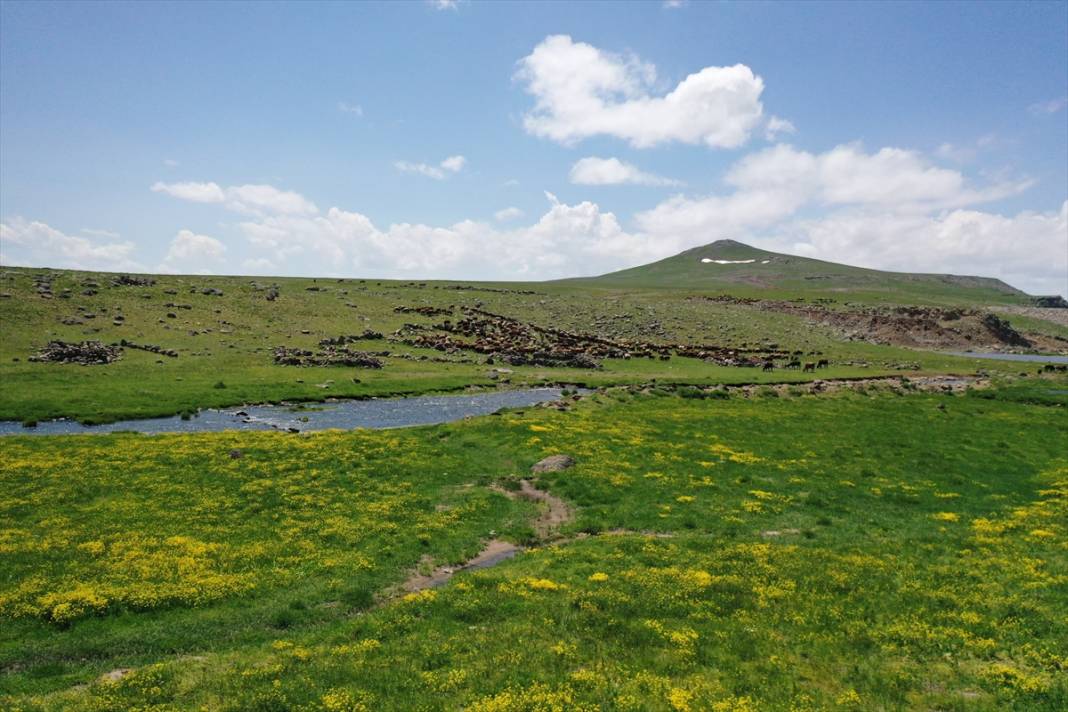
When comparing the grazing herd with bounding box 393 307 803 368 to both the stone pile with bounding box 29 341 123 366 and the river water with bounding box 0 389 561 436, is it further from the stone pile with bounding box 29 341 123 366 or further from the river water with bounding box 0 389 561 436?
the stone pile with bounding box 29 341 123 366

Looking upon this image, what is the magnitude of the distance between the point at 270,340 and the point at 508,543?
2716 inches

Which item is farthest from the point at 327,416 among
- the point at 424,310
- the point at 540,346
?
the point at 424,310

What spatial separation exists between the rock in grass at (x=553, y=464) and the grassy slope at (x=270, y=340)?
30921 millimetres

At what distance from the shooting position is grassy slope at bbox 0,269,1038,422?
56344 millimetres

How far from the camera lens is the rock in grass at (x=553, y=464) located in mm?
37000

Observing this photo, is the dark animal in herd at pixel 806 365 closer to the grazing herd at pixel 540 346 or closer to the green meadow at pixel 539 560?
the grazing herd at pixel 540 346

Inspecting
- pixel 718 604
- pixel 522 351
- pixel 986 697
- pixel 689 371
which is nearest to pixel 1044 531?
pixel 986 697

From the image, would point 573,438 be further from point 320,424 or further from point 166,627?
point 166,627

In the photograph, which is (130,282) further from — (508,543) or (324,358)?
(508,543)

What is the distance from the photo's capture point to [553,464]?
3753 centimetres

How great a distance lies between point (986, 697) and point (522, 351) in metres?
77.4

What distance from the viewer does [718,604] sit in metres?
20.0

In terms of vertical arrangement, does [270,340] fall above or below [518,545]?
above

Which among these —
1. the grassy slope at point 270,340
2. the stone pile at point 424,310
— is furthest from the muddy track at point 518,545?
the stone pile at point 424,310
